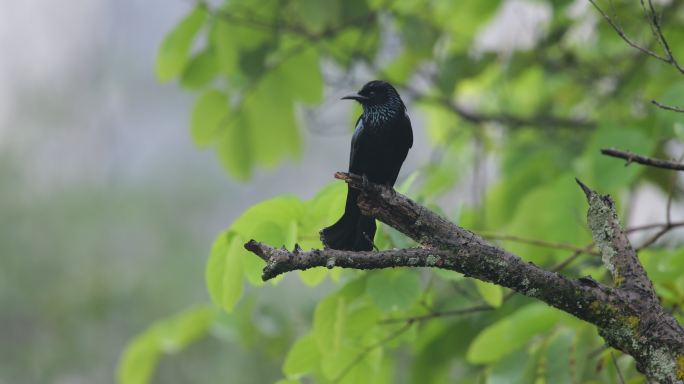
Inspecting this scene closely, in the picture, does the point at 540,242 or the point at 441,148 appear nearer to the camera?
the point at 540,242

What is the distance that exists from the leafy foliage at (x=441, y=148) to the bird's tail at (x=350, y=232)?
0.10m

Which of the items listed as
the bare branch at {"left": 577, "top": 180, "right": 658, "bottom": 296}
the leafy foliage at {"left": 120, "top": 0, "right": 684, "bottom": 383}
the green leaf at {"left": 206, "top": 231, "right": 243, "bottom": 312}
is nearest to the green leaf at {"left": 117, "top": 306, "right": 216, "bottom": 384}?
the leafy foliage at {"left": 120, "top": 0, "right": 684, "bottom": 383}

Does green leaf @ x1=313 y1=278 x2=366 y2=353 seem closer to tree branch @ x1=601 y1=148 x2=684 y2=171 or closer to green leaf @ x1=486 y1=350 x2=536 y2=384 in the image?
green leaf @ x1=486 y1=350 x2=536 y2=384

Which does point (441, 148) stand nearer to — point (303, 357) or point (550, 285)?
point (303, 357)

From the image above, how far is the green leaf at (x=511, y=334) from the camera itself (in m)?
3.27

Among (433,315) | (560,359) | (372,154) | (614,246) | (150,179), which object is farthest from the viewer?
(150,179)

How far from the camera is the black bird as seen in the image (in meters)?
2.47

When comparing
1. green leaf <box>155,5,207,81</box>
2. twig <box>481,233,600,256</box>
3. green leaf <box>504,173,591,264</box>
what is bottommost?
twig <box>481,233,600,256</box>

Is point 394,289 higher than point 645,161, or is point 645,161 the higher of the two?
point 394,289

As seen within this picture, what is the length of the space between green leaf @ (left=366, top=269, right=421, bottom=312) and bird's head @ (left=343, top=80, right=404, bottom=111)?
574 millimetres

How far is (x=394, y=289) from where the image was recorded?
2920 millimetres

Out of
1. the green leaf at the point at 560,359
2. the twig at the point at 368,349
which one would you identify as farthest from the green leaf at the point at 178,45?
the green leaf at the point at 560,359

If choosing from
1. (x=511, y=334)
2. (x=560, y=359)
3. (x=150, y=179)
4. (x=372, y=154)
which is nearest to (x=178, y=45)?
(x=372, y=154)

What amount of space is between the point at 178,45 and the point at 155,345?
1.46 m
